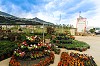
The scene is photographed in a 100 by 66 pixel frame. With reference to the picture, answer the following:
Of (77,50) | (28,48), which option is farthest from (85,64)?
(77,50)

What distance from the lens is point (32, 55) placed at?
883 cm

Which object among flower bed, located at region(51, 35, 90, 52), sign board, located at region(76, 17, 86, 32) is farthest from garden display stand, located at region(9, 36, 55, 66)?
sign board, located at region(76, 17, 86, 32)

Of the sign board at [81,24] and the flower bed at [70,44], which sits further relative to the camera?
the sign board at [81,24]

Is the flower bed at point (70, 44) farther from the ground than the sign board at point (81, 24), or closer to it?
closer to it

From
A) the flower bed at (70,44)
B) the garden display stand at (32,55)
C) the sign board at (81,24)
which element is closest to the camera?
the garden display stand at (32,55)

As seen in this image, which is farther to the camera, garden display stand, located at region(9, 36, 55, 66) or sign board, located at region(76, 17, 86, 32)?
sign board, located at region(76, 17, 86, 32)

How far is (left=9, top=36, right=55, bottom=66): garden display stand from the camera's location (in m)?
8.45

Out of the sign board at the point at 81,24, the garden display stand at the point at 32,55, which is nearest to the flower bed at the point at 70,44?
the garden display stand at the point at 32,55

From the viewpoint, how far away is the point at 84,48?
1484 cm

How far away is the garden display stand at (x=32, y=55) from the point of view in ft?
27.7

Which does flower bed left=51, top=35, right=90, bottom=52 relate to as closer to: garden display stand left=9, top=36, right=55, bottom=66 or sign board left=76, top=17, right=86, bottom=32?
garden display stand left=9, top=36, right=55, bottom=66

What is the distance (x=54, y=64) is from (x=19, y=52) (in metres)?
2.04

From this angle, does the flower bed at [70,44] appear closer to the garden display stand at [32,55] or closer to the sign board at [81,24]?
the garden display stand at [32,55]

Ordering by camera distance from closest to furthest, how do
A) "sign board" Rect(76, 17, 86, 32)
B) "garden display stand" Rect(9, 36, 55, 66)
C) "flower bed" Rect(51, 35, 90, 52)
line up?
"garden display stand" Rect(9, 36, 55, 66)
"flower bed" Rect(51, 35, 90, 52)
"sign board" Rect(76, 17, 86, 32)
